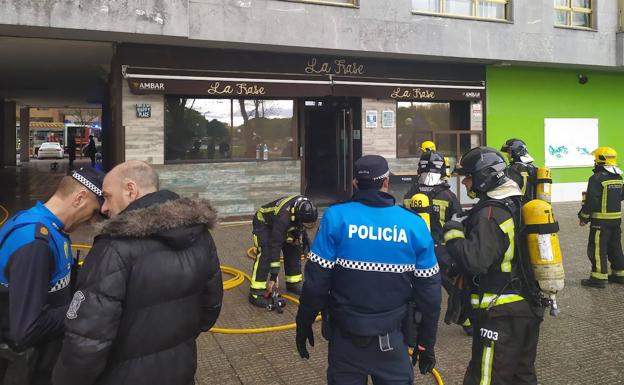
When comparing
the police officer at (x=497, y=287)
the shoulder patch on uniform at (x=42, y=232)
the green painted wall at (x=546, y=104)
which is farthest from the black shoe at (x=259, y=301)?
the green painted wall at (x=546, y=104)

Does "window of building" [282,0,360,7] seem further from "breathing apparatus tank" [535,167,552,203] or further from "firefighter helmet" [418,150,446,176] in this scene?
"breathing apparatus tank" [535,167,552,203]

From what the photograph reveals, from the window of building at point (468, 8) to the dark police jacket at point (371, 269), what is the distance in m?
10.5

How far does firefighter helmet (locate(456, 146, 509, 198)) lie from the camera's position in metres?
3.12

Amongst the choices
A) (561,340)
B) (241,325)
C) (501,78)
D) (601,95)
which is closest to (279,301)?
(241,325)

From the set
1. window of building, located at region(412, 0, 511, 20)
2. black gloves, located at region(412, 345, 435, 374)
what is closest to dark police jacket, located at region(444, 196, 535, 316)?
black gloves, located at region(412, 345, 435, 374)

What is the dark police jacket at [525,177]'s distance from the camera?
682 cm

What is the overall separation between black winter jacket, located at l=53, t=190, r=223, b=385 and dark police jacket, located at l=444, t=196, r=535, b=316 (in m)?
1.55

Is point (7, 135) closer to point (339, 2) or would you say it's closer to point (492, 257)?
point (339, 2)

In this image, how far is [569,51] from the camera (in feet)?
43.3

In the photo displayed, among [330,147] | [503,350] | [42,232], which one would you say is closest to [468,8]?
[330,147]

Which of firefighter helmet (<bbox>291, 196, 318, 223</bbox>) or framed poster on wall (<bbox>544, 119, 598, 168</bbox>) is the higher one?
framed poster on wall (<bbox>544, 119, 598, 168</bbox>)

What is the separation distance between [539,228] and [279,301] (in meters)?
3.21

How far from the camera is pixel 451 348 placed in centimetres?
454

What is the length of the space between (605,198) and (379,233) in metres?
5.39
